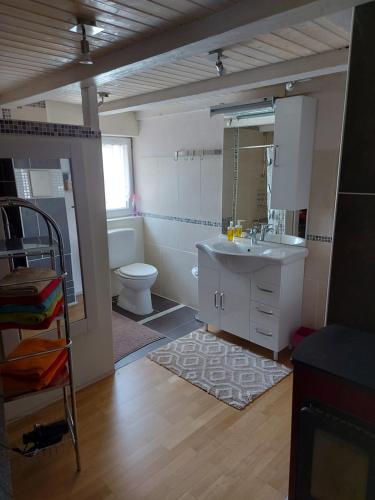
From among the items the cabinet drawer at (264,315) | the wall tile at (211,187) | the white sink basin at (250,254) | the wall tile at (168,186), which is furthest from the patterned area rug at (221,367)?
the wall tile at (168,186)

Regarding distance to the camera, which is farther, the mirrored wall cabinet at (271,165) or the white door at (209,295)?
the white door at (209,295)

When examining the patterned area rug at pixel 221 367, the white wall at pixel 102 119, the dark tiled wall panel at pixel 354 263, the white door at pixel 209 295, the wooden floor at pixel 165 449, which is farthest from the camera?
the white wall at pixel 102 119

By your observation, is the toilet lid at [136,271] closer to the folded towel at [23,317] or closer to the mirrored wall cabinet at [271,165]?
the mirrored wall cabinet at [271,165]

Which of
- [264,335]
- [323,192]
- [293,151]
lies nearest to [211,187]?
[293,151]

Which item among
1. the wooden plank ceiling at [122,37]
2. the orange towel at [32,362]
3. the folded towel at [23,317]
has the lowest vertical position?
the orange towel at [32,362]

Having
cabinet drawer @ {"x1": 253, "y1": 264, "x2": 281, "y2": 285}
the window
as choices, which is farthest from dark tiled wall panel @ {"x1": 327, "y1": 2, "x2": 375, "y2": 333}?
the window

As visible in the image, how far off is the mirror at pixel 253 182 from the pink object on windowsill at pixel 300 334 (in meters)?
0.73

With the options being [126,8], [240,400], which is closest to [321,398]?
[240,400]

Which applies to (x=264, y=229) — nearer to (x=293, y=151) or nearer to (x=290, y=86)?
(x=293, y=151)

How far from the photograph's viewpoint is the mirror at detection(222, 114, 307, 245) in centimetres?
286

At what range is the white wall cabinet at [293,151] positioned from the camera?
2502mm

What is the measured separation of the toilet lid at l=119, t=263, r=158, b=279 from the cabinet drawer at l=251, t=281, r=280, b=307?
1318mm

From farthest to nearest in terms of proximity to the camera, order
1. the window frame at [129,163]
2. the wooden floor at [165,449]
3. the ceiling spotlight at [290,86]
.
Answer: the window frame at [129,163] → the ceiling spotlight at [290,86] → the wooden floor at [165,449]

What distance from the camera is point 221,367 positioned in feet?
8.67
